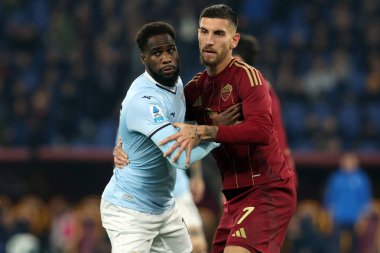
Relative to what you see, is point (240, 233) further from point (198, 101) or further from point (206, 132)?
point (198, 101)

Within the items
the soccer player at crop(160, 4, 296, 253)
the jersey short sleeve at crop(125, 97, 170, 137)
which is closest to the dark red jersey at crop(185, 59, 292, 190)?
the soccer player at crop(160, 4, 296, 253)

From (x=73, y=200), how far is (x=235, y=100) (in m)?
9.70

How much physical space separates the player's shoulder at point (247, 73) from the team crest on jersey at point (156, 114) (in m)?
0.59

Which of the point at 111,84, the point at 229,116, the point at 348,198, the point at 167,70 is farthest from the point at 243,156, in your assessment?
the point at 111,84

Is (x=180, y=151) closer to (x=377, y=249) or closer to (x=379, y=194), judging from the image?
(x=377, y=249)

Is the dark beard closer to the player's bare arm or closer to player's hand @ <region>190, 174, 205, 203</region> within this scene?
the player's bare arm

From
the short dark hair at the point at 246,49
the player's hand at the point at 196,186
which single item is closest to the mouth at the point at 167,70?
the short dark hair at the point at 246,49

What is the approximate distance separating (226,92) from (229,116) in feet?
0.63

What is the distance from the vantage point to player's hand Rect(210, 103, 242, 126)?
20.6 feet

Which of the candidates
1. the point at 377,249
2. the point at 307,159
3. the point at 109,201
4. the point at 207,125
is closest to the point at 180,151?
the point at 207,125

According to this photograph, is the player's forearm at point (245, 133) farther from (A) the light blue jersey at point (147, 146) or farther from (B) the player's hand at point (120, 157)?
(B) the player's hand at point (120, 157)

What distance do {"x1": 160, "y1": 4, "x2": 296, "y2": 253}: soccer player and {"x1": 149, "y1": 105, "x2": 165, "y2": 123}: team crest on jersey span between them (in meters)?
0.15

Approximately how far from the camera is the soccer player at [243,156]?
6250mm

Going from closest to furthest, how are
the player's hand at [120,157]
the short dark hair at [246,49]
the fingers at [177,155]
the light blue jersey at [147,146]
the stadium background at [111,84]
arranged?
the fingers at [177,155] < the light blue jersey at [147,146] < the player's hand at [120,157] < the short dark hair at [246,49] < the stadium background at [111,84]
